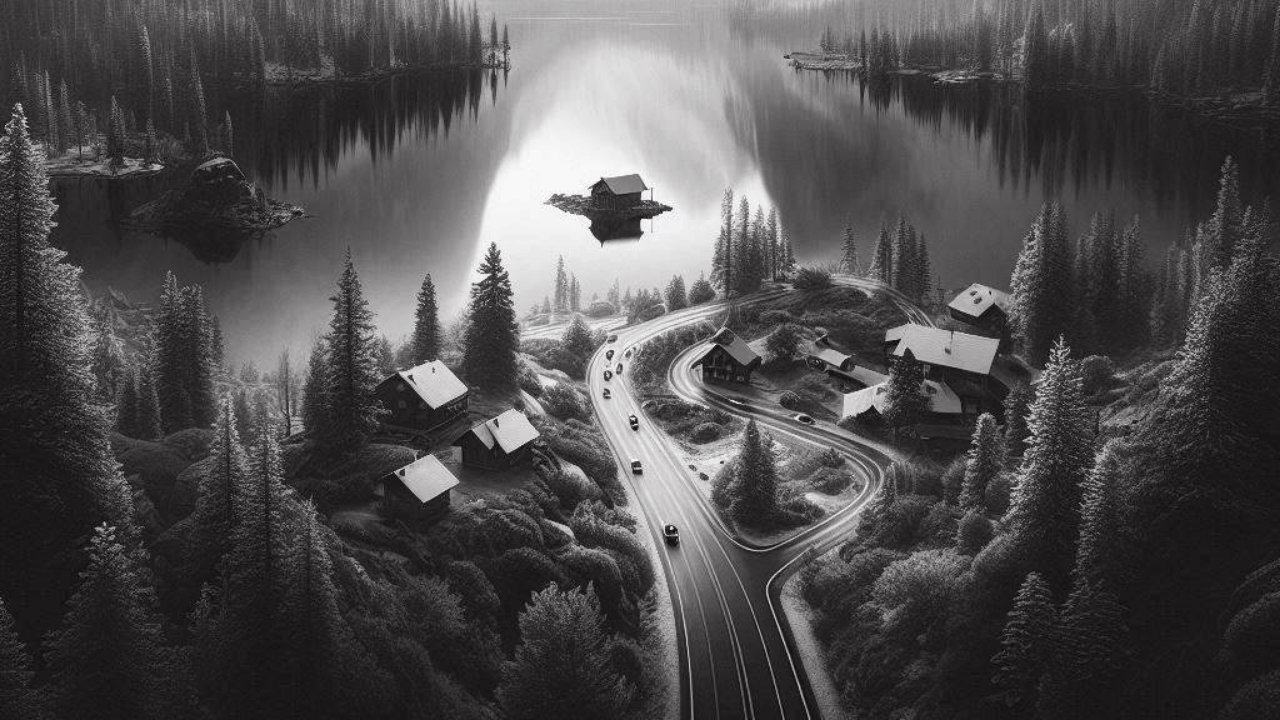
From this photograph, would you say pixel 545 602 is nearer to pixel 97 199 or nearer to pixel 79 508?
pixel 79 508

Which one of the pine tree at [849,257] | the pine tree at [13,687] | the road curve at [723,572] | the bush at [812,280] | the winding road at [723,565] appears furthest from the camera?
the pine tree at [849,257]

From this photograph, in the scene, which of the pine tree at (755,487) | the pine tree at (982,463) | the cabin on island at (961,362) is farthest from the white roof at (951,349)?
the pine tree at (982,463)

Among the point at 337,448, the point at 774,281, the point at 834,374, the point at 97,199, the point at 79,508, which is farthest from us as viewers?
the point at 97,199

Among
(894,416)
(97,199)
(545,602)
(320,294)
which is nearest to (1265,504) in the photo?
(545,602)

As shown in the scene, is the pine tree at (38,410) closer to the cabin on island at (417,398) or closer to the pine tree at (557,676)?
the pine tree at (557,676)

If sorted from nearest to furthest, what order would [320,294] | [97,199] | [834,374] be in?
1. [834,374]
2. [320,294]
3. [97,199]

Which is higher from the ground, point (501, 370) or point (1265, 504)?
point (1265, 504)
